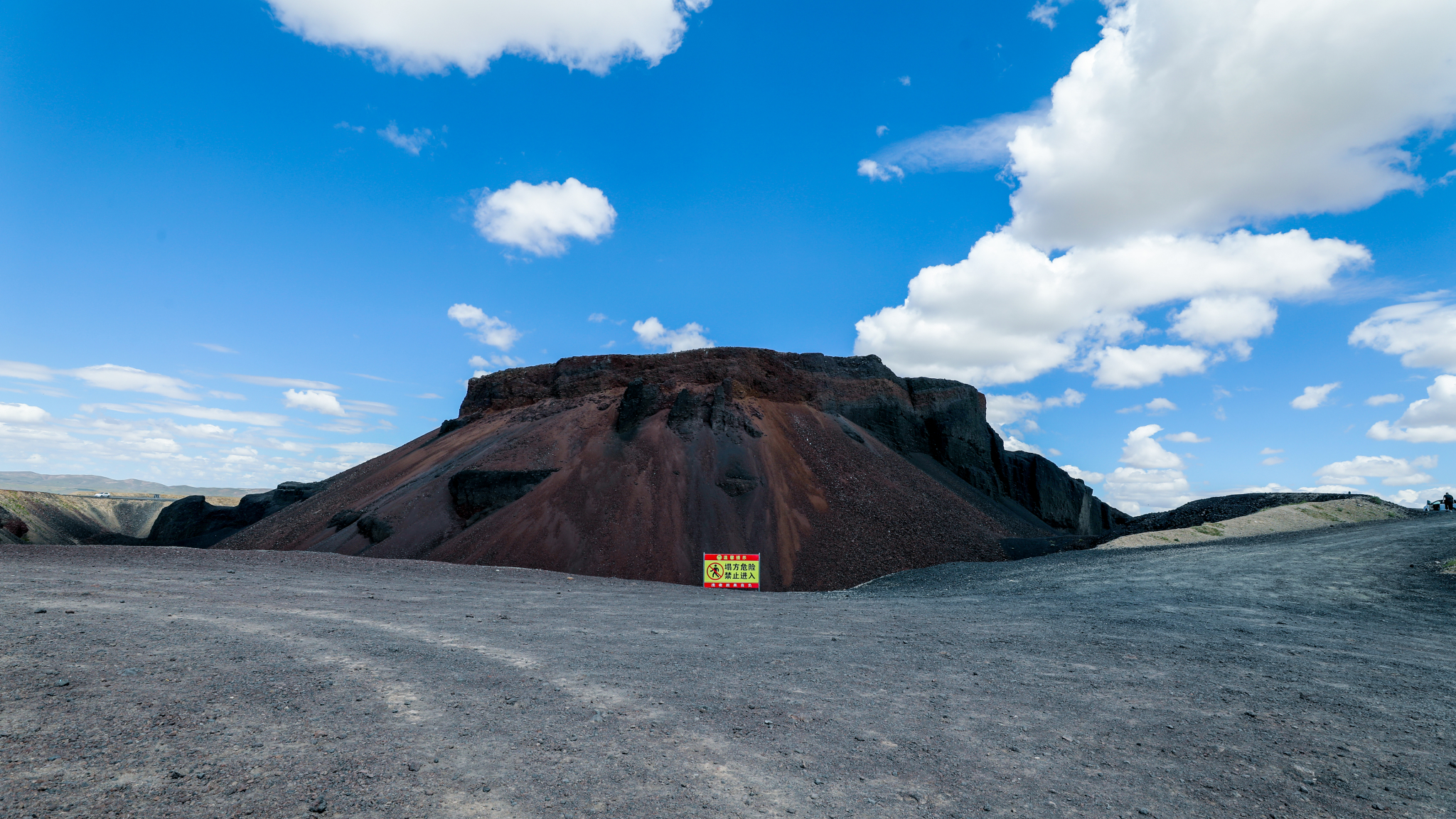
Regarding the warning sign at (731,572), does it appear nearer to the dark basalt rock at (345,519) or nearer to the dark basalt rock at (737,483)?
the dark basalt rock at (737,483)

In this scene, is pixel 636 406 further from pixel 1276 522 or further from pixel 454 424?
pixel 1276 522

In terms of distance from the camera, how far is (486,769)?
475 centimetres

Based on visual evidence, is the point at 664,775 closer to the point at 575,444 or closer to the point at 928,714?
the point at 928,714

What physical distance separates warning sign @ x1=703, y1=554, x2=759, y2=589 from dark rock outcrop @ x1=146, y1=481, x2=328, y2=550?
31482mm

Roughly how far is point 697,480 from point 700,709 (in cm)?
2200

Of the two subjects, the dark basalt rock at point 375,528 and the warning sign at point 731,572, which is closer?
the warning sign at point 731,572

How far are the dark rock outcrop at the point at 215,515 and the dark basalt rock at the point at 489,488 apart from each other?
64.9 ft

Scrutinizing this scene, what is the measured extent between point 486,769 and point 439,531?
2456cm

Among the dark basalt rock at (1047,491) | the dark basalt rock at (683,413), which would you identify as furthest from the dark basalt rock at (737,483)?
the dark basalt rock at (1047,491)

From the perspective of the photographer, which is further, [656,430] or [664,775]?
[656,430]

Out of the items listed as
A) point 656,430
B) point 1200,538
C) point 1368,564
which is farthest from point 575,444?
point 1368,564

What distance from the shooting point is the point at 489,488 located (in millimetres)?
28062

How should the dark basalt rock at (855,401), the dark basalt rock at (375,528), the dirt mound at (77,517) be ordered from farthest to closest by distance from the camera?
the dirt mound at (77,517), the dark basalt rock at (855,401), the dark basalt rock at (375,528)

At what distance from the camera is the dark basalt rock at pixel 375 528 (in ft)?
88.5
